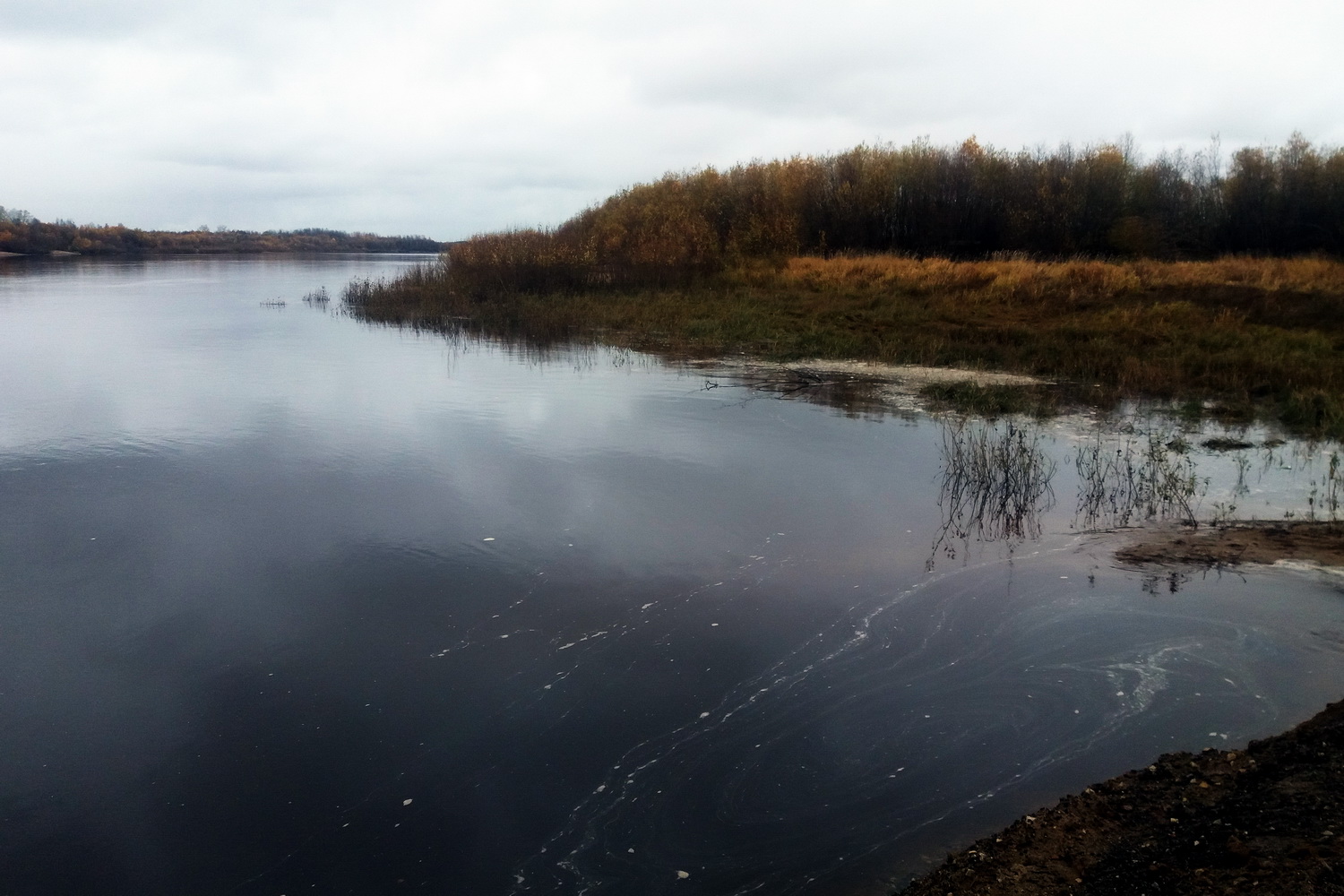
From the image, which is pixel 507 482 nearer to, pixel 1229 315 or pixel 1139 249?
pixel 1229 315

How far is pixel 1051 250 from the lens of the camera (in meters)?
28.5

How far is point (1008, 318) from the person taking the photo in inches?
717

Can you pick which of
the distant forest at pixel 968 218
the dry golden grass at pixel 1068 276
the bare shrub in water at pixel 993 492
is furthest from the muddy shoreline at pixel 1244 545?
the distant forest at pixel 968 218

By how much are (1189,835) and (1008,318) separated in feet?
53.2

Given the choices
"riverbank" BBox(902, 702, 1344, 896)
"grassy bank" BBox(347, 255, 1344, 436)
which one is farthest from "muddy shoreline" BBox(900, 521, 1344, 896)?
"grassy bank" BBox(347, 255, 1344, 436)

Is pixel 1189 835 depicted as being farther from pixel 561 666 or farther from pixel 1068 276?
pixel 1068 276

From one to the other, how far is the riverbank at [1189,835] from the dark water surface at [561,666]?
377mm

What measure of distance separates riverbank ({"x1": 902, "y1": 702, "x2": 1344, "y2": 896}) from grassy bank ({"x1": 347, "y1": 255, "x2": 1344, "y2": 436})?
26.6 feet

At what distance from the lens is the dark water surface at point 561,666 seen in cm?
376

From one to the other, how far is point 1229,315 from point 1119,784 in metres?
15.5

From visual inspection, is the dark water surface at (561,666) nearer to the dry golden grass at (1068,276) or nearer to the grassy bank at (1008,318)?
the grassy bank at (1008,318)

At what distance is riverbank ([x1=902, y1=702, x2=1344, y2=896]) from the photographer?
2.88m

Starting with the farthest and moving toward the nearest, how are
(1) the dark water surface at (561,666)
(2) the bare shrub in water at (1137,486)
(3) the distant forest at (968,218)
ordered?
(3) the distant forest at (968,218) → (2) the bare shrub in water at (1137,486) → (1) the dark water surface at (561,666)

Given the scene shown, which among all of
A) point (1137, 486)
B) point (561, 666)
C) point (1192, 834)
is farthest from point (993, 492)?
point (1192, 834)
